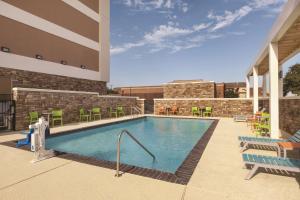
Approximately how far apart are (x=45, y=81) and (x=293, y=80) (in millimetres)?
32208

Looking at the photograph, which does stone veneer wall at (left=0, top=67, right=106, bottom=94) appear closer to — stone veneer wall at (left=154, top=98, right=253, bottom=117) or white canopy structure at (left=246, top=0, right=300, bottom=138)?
stone veneer wall at (left=154, top=98, right=253, bottom=117)

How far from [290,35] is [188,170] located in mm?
5436

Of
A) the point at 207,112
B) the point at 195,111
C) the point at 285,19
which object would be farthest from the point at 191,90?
the point at 285,19

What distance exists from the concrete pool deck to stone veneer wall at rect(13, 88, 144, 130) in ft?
17.3

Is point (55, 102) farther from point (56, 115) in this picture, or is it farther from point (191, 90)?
point (191, 90)

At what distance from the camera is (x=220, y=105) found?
48.5 ft

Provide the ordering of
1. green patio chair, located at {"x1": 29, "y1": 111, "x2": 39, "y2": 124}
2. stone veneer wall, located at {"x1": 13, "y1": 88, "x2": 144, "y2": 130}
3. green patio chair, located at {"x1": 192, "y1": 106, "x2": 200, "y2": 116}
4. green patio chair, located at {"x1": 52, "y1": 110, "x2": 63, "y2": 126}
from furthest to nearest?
1. green patio chair, located at {"x1": 192, "y1": 106, "x2": 200, "y2": 116}
2. green patio chair, located at {"x1": 52, "y1": 110, "x2": 63, "y2": 126}
3. green patio chair, located at {"x1": 29, "y1": 111, "x2": 39, "y2": 124}
4. stone veneer wall, located at {"x1": 13, "y1": 88, "x2": 144, "y2": 130}

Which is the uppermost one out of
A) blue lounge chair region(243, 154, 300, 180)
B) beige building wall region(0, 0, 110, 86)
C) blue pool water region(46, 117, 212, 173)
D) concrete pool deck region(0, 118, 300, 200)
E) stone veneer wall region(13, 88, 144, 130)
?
beige building wall region(0, 0, 110, 86)

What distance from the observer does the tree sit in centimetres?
2659

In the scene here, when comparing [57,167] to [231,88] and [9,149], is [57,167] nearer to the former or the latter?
[9,149]

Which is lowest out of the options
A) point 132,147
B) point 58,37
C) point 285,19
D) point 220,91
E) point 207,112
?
point 132,147

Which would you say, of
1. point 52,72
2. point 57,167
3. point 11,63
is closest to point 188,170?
point 57,167

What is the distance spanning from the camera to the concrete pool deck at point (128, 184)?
2707 mm

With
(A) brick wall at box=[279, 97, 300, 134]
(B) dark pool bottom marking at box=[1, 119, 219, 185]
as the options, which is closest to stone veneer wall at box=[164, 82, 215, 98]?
(A) brick wall at box=[279, 97, 300, 134]
